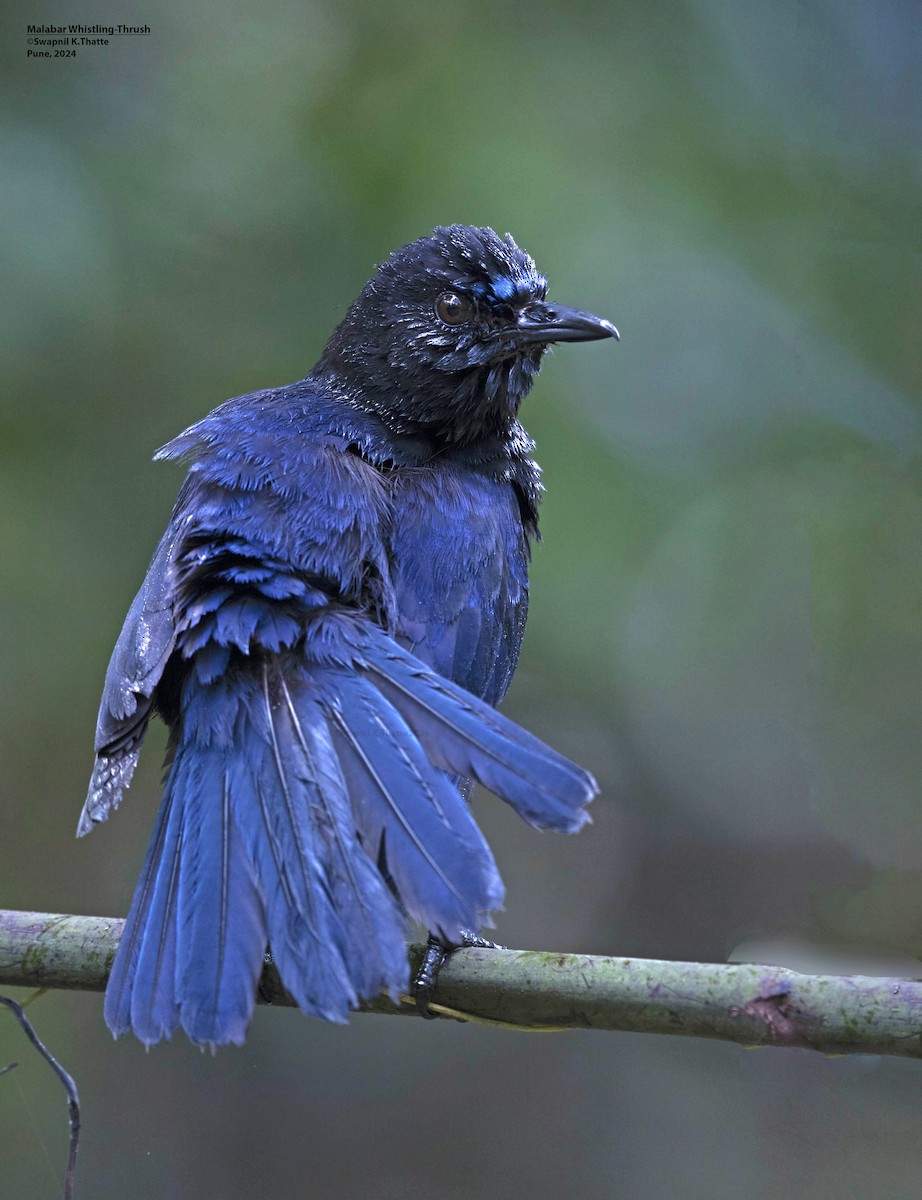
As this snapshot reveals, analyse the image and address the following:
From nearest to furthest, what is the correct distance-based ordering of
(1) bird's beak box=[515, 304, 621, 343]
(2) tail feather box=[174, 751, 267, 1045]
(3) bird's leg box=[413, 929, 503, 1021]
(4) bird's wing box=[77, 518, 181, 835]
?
(2) tail feather box=[174, 751, 267, 1045], (3) bird's leg box=[413, 929, 503, 1021], (4) bird's wing box=[77, 518, 181, 835], (1) bird's beak box=[515, 304, 621, 343]

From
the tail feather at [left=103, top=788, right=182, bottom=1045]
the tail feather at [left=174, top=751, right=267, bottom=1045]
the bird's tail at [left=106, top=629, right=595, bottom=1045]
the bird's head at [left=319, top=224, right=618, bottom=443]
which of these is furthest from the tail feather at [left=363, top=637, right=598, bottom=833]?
the bird's head at [left=319, top=224, right=618, bottom=443]

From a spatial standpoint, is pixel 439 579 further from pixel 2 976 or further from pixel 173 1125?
pixel 173 1125

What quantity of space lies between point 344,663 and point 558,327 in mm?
1344

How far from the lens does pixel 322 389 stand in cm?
367

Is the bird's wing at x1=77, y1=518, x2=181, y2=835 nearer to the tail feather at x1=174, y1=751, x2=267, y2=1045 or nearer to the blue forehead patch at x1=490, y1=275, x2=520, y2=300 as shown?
the tail feather at x1=174, y1=751, x2=267, y2=1045

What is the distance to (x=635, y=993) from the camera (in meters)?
2.16

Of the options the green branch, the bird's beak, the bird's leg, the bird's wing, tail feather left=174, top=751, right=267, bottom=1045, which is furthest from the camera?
the bird's beak

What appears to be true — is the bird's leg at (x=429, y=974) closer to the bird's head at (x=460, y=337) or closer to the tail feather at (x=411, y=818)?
the tail feather at (x=411, y=818)

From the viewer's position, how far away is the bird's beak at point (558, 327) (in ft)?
11.7

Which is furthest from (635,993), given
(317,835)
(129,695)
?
(129,695)

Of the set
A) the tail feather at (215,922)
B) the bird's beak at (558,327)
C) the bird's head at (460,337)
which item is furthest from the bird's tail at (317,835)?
the bird's beak at (558,327)

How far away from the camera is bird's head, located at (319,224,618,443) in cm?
356

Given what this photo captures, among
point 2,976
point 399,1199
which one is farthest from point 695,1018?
point 399,1199

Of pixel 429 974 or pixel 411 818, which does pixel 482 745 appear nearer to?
pixel 411 818
